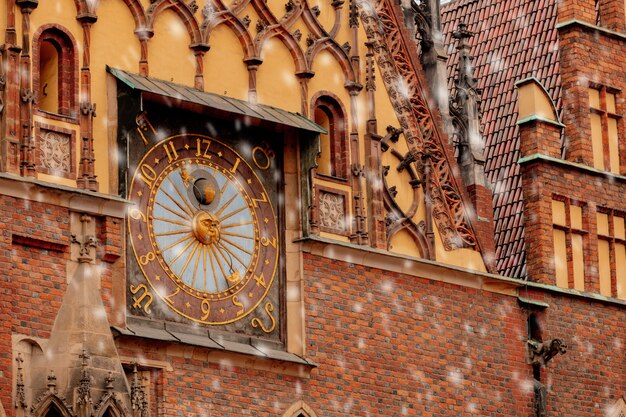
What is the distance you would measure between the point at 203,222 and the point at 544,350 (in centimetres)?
478

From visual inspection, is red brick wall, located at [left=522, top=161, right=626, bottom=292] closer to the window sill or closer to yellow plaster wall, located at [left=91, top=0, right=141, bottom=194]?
yellow plaster wall, located at [left=91, top=0, right=141, bottom=194]

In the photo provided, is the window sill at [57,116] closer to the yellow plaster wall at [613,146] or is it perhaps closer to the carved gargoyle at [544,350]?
the carved gargoyle at [544,350]

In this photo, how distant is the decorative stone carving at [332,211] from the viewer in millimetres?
24578

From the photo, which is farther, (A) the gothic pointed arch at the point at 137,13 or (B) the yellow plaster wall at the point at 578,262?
(B) the yellow plaster wall at the point at 578,262

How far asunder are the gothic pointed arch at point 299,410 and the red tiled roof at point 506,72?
Result: 4.57 metres

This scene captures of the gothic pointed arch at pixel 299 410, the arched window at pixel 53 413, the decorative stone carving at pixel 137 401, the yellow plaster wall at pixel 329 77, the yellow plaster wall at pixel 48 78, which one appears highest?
the yellow plaster wall at pixel 329 77

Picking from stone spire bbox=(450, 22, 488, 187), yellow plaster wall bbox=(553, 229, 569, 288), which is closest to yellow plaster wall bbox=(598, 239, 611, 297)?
yellow plaster wall bbox=(553, 229, 569, 288)

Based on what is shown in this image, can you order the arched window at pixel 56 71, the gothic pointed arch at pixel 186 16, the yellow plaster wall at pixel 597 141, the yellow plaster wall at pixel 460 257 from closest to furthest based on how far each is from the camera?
the arched window at pixel 56 71 < the gothic pointed arch at pixel 186 16 < the yellow plaster wall at pixel 460 257 < the yellow plaster wall at pixel 597 141

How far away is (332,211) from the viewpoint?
81.0ft

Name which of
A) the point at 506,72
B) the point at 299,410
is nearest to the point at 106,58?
the point at 299,410

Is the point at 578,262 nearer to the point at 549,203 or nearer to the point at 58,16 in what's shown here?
the point at 549,203

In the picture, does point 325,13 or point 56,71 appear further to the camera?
point 325,13

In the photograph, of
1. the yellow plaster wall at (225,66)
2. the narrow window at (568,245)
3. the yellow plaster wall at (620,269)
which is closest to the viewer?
the yellow plaster wall at (225,66)

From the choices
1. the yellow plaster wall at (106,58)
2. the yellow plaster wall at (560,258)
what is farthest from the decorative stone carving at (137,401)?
the yellow plaster wall at (560,258)
